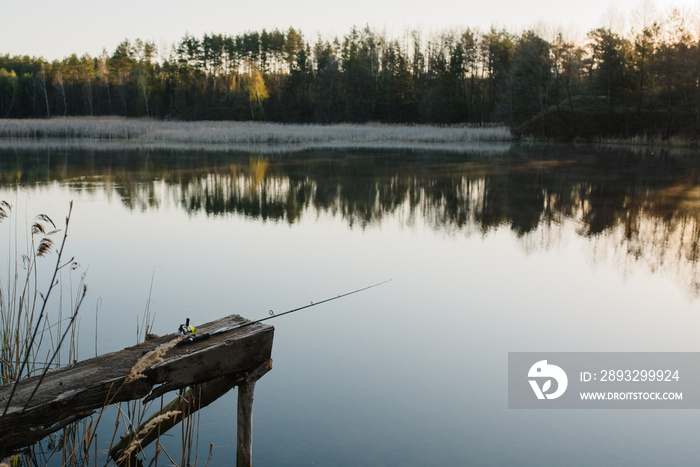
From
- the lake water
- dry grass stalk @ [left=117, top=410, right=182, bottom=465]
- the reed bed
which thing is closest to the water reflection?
the lake water

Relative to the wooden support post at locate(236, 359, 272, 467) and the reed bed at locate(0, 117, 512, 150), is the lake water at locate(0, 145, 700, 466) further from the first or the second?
the reed bed at locate(0, 117, 512, 150)

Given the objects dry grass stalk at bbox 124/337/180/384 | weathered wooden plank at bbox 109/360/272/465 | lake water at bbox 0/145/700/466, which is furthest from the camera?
lake water at bbox 0/145/700/466

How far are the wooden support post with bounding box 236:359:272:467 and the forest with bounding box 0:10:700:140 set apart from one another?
2965 centimetres

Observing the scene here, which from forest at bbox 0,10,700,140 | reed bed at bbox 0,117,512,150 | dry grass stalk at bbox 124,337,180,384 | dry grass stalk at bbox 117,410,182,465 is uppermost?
forest at bbox 0,10,700,140

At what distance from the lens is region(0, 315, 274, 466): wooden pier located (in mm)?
2135

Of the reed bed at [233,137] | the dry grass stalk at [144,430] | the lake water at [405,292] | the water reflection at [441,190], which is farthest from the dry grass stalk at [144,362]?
the reed bed at [233,137]

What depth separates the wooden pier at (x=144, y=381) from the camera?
2.13 meters

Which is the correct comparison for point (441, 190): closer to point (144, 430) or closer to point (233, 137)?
point (144, 430)

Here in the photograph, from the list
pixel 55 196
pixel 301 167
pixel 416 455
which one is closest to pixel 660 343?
pixel 416 455

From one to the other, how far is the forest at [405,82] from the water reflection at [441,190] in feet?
35.3

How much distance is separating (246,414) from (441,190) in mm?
11475

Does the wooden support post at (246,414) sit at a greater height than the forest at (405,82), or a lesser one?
lesser

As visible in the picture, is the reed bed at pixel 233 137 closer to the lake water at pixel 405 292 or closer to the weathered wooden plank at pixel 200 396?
the lake water at pixel 405 292

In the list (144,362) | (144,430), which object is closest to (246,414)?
(144,430)
